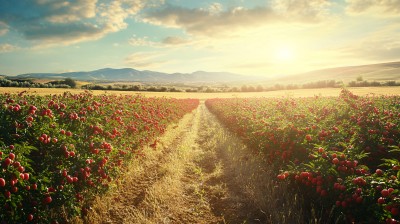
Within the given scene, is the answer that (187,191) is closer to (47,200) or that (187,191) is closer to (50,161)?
(50,161)

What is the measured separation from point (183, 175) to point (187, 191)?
4.54 ft

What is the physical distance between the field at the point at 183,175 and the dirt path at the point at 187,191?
0.11 ft

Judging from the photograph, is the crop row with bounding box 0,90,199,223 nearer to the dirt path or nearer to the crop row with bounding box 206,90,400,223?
the dirt path

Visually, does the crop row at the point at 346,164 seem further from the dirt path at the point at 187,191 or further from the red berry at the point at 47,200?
the red berry at the point at 47,200

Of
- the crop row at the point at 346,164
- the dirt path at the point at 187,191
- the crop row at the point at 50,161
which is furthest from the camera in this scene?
the dirt path at the point at 187,191

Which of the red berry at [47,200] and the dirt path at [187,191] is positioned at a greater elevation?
the red berry at [47,200]

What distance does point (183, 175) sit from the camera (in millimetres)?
9609

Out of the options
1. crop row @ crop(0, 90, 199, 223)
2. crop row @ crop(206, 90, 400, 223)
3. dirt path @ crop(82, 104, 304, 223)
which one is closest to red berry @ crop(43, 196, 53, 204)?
crop row @ crop(0, 90, 199, 223)

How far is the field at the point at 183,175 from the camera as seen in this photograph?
440 cm

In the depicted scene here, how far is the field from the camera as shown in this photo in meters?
4.40

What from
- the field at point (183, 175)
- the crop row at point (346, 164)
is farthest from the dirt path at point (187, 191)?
the crop row at point (346, 164)

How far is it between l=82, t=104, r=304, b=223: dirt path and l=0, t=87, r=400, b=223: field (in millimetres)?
34

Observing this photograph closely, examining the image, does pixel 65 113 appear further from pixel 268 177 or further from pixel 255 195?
pixel 268 177

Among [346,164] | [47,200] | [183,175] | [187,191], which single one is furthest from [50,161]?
[346,164]
